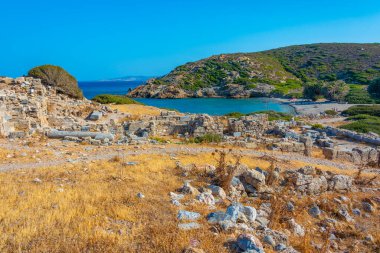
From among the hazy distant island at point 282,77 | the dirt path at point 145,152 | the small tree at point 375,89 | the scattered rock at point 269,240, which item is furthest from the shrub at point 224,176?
the small tree at point 375,89

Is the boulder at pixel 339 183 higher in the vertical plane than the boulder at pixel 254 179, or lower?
lower

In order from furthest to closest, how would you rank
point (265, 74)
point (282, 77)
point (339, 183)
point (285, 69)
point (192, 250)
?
point (285, 69) → point (265, 74) → point (282, 77) → point (339, 183) → point (192, 250)

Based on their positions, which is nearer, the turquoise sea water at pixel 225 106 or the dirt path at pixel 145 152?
the dirt path at pixel 145 152

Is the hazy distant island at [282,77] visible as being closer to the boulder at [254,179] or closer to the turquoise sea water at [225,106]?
the turquoise sea water at [225,106]

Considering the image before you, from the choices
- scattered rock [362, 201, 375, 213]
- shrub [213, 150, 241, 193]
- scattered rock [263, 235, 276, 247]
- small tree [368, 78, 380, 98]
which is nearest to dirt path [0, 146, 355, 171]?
shrub [213, 150, 241, 193]

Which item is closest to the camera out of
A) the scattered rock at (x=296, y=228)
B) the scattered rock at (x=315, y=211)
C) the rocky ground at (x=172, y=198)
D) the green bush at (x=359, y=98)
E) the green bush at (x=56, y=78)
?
the rocky ground at (x=172, y=198)

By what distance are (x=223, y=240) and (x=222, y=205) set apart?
212 cm

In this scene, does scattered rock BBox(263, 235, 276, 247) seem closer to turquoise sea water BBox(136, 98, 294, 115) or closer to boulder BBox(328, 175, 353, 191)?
boulder BBox(328, 175, 353, 191)

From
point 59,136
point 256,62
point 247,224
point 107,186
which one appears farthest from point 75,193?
point 256,62

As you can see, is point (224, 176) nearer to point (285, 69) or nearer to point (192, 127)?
point (192, 127)

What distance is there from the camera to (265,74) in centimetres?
8612

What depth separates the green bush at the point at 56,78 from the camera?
30547 millimetres

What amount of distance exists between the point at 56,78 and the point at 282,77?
227 ft

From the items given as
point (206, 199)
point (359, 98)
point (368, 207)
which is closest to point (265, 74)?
point (359, 98)
